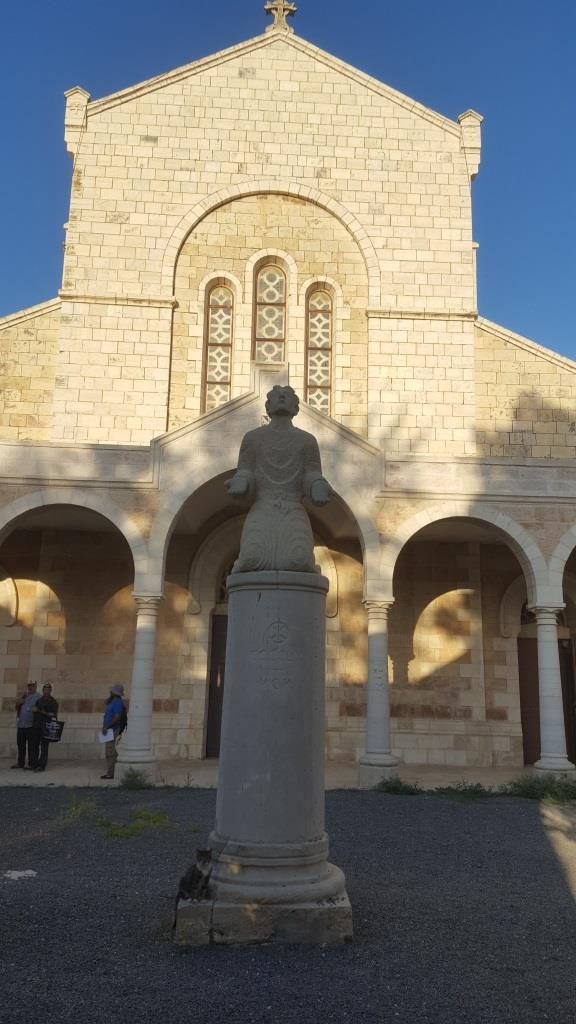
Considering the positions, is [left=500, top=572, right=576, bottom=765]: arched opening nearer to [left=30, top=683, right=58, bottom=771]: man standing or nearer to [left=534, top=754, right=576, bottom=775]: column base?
[left=534, top=754, right=576, bottom=775]: column base

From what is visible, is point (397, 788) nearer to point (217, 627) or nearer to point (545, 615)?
point (545, 615)

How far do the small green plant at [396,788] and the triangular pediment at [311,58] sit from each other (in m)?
12.7

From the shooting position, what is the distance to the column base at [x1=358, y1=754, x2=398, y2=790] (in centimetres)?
1091

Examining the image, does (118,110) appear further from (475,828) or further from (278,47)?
(475,828)

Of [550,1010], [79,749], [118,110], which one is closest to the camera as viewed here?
[550,1010]

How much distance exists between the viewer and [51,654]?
1367cm

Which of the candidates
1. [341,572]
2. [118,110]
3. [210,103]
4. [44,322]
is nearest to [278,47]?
[210,103]

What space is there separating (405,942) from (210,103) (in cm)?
1574

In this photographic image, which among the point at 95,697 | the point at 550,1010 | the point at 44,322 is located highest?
the point at 44,322

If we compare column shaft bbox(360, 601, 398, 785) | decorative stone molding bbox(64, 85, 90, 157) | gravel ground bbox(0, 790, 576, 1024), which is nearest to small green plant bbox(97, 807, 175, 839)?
gravel ground bbox(0, 790, 576, 1024)

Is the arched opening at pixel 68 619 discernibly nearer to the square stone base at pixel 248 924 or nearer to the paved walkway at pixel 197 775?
the paved walkway at pixel 197 775

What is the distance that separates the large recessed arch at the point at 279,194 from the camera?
1510 cm

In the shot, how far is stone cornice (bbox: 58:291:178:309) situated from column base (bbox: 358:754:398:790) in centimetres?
889

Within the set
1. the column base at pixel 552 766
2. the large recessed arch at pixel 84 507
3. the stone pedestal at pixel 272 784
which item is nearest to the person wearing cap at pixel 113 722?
the large recessed arch at pixel 84 507
